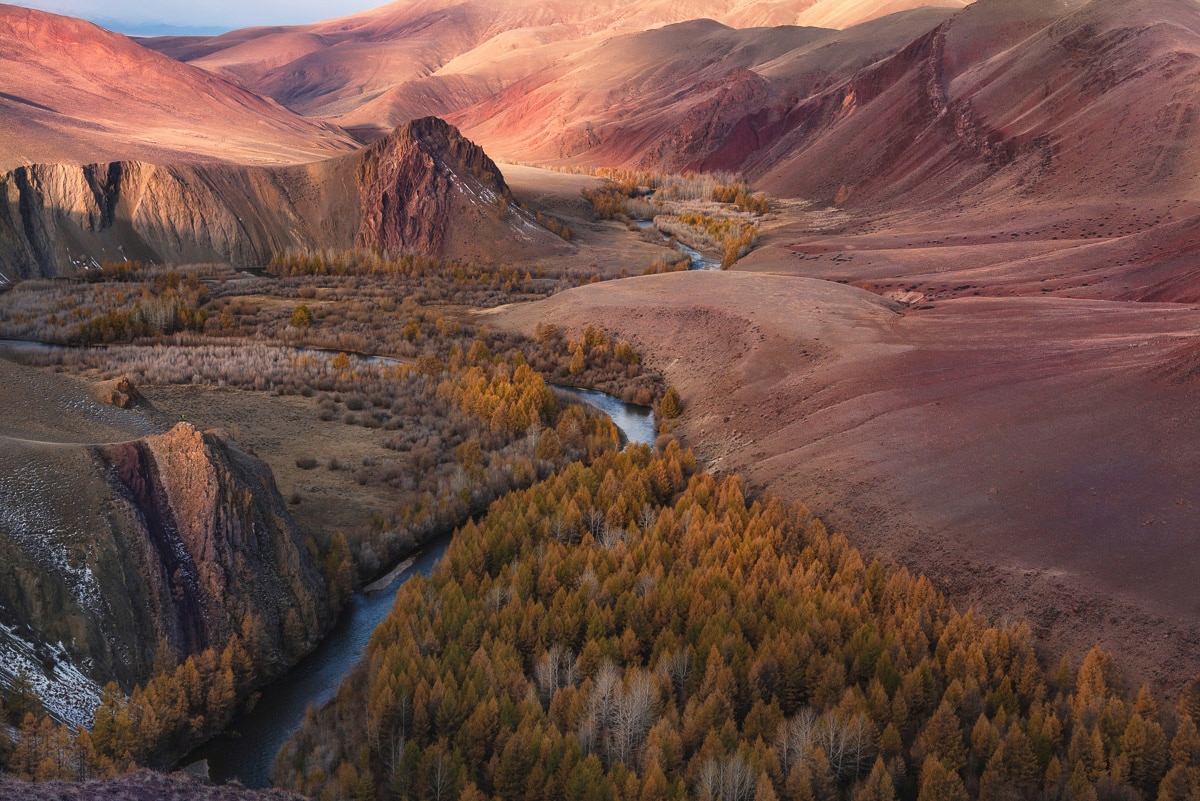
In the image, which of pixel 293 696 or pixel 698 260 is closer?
pixel 293 696

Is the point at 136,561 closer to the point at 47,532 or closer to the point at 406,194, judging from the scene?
the point at 47,532

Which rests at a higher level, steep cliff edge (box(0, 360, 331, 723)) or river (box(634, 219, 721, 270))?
river (box(634, 219, 721, 270))

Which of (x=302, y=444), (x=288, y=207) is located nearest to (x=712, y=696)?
(x=302, y=444)

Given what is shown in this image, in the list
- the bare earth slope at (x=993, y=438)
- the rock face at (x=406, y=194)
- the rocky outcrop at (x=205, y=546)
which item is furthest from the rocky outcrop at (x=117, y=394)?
the rock face at (x=406, y=194)

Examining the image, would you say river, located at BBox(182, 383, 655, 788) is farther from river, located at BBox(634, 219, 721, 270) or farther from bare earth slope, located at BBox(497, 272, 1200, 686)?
river, located at BBox(634, 219, 721, 270)

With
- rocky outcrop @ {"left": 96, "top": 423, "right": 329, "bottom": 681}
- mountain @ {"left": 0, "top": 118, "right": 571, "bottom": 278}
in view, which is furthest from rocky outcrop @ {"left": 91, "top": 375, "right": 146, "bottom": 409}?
mountain @ {"left": 0, "top": 118, "right": 571, "bottom": 278}

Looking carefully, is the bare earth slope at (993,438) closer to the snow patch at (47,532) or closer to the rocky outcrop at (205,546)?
the rocky outcrop at (205,546)
